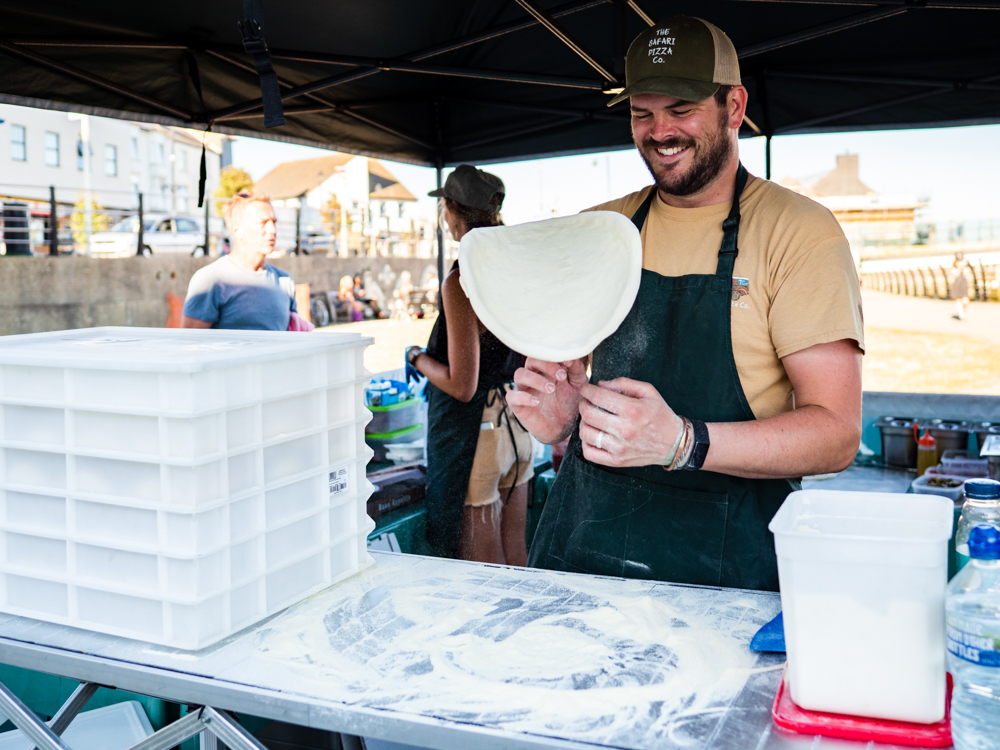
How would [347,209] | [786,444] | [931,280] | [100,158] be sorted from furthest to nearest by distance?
1. [100,158]
2. [347,209]
3. [931,280]
4. [786,444]

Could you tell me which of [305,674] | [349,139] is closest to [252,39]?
[305,674]

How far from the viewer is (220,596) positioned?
1.15m

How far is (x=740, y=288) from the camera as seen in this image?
4.79ft

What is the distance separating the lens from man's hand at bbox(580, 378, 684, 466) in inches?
46.8

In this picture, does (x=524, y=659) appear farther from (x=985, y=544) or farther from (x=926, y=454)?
(x=926, y=454)

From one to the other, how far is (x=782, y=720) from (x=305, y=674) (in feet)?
1.96

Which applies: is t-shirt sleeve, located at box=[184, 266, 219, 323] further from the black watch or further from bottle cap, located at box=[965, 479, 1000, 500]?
bottle cap, located at box=[965, 479, 1000, 500]

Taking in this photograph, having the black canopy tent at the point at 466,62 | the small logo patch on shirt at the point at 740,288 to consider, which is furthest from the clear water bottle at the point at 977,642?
the black canopy tent at the point at 466,62

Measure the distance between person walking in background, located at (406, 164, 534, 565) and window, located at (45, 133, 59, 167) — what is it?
30.5 metres

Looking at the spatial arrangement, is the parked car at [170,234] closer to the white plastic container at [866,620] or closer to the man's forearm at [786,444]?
the man's forearm at [786,444]

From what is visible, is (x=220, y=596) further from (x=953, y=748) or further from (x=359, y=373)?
(x=953, y=748)

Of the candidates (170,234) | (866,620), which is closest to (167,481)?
(866,620)

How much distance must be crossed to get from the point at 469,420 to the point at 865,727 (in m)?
1.82

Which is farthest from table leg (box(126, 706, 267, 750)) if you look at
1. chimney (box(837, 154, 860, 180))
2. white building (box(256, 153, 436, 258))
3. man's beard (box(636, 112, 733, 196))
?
chimney (box(837, 154, 860, 180))
